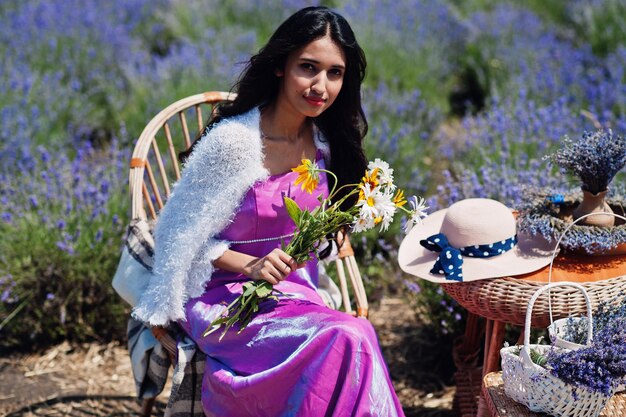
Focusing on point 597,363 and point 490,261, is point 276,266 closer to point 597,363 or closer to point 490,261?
point 490,261

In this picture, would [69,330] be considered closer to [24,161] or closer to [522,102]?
[24,161]

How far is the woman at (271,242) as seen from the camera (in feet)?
7.01

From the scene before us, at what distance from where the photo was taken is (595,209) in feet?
7.87

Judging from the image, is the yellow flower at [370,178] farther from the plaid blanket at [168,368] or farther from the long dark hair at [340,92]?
the plaid blanket at [168,368]

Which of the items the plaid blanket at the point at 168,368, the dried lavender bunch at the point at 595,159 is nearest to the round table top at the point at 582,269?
the dried lavender bunch at the point at 595,159

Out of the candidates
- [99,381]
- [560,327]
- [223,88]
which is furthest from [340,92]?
[223,88]

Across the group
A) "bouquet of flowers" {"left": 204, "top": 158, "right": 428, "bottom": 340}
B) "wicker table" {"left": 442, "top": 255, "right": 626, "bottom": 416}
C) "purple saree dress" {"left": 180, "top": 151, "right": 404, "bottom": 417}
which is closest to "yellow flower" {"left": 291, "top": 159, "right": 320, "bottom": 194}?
"bouquet of flowers" {"left": 204, "top": 158, "right": 428, "bottom": 340}

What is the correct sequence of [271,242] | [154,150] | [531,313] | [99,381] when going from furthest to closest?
[99,381], [154,150], [271,242], [531,313]

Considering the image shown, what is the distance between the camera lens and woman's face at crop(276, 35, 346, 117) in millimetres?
2338

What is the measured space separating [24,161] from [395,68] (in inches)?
98.9

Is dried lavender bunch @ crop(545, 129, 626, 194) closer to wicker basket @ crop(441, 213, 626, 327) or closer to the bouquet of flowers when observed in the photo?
wicker basket @ crop(441, 213, 626, 327)

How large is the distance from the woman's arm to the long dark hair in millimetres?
395

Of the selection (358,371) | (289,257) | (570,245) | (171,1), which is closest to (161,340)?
(289,257)

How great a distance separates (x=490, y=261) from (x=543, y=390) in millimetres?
518
